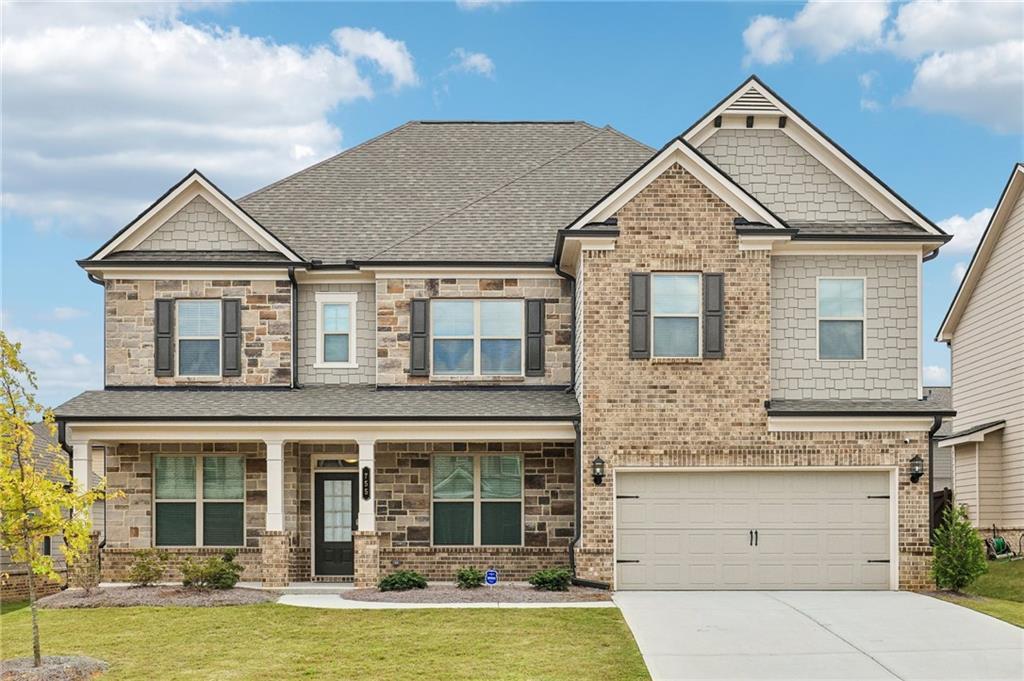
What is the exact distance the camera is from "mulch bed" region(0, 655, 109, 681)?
1366 centimetres

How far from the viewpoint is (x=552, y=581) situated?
19312mm

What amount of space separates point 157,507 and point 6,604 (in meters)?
11.9

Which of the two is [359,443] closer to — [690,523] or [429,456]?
[429,456]

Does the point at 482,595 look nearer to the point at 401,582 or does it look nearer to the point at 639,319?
the point at 401,582

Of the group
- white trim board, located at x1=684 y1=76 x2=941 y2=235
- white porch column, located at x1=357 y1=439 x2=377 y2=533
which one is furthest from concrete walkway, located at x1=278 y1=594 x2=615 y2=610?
white trim board, located at x1=684 y1=76 x2=941 y2=235

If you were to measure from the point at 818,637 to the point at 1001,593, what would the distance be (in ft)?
23.2

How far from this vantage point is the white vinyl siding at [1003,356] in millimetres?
26156

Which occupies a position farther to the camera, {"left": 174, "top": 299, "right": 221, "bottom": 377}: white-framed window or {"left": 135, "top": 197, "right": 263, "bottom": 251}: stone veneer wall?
{"left": 135, "top": 197, "right": 263, "bottom": 251}: stone veneer wall

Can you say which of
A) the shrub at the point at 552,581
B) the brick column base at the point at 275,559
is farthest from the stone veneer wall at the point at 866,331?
the brick column base at the point at 275,559

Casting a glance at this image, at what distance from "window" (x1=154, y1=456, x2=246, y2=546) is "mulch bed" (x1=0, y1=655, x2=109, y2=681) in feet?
23.2

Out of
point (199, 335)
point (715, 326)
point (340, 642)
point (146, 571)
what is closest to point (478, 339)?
point (715, 326)

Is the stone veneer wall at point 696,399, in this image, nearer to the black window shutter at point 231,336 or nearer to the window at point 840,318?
the window at point 840,318

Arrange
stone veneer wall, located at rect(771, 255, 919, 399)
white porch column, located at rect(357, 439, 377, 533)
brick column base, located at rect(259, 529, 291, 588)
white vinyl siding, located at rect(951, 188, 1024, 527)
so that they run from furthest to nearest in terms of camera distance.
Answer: white vinyl siding, located at rect(951, 188, 1024, 527)
stone veneer wall, located at rect(771, 255, 919, 399)
white porch column, located at rect(357, 439, 377, 533)
brick column base, located at rect(259, 529, 291, 588)

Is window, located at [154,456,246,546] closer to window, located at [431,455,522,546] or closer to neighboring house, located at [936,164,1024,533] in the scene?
window, located at [431,455,522,546]
